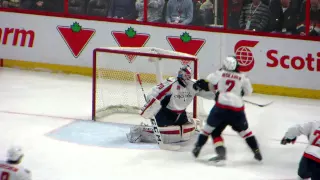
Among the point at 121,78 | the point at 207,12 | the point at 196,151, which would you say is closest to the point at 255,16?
the point at 207,12

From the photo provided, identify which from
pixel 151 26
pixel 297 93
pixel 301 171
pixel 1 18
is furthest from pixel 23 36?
pixel 301 171

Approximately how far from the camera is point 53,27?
1154 cm

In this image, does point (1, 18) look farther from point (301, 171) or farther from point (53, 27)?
point (301, 171)

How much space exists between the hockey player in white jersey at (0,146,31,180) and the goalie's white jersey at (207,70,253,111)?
2500 mm

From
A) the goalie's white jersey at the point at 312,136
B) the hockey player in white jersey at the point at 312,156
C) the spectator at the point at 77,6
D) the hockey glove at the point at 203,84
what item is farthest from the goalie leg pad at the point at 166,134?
the spectator at the point at 77,6

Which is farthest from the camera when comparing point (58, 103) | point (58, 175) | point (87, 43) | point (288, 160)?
point (87, 43)

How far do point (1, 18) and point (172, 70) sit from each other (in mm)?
3578

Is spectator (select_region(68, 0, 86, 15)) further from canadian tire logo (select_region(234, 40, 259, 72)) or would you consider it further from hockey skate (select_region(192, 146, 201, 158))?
hockey skate (select_region(192, 146, 201, 158))

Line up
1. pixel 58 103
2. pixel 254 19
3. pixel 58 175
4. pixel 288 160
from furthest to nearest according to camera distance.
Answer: pixel 254 19 < pixel 58 103 < pixel 288 160 < pixel 58 175

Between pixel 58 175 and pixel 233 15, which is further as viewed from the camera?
pixel 233 15

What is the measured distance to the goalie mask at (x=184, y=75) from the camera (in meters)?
7.97

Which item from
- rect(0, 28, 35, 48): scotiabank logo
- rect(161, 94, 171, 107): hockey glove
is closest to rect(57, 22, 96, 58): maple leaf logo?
rect(0, 28, 35, 48): scotiabank logo

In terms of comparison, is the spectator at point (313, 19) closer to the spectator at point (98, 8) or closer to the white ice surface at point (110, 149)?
the white ice surface at point (110, 149)

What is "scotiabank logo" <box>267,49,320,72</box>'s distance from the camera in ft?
34.3
